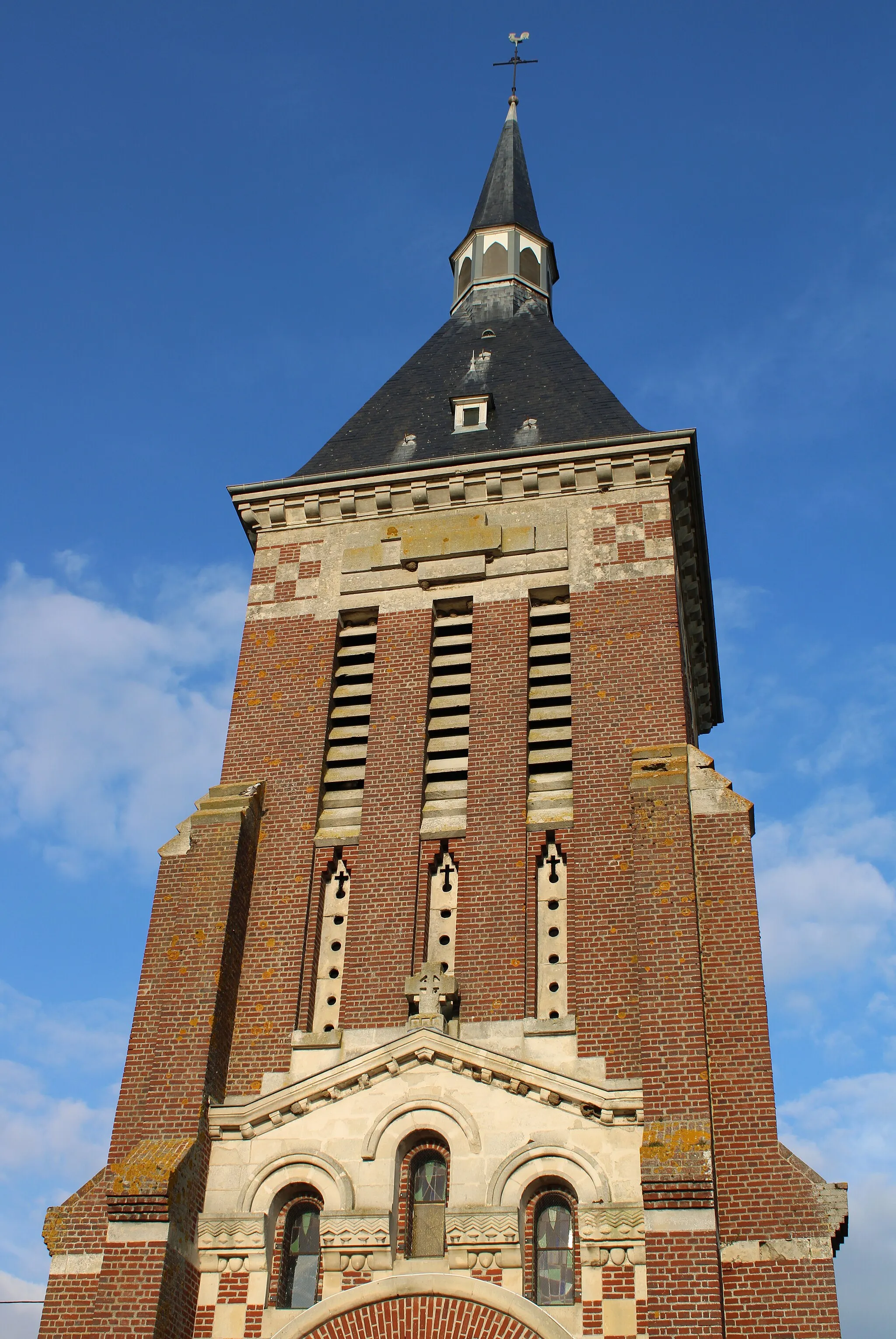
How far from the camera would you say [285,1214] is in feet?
47.8

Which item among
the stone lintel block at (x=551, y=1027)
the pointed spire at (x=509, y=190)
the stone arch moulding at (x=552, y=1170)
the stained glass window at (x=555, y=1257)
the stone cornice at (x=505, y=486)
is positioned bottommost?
the stained glass window at (x=555, y=1257)

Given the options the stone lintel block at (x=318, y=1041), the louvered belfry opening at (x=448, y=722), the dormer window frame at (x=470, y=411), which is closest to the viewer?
the stone lintel block at (x=318, y=1041)

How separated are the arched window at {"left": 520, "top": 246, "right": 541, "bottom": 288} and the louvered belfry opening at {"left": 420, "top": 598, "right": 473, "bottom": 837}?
40.4 ft

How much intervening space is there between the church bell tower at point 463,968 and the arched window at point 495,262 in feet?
29.3

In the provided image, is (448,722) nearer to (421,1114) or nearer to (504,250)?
(421,1114)

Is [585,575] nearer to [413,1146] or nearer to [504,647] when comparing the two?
[504,647]

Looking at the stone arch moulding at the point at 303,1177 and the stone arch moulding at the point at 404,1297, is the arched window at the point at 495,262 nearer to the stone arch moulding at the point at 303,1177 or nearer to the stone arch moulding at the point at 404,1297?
the stone arch moulding at the point at 303,1177

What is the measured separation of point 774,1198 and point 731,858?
12.1 ft

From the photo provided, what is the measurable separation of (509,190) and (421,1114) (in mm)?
23098

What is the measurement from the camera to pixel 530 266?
97.0 feet

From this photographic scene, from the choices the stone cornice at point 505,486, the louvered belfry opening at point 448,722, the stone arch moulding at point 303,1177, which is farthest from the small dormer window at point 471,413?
the stone arch moulding at point 303,1177

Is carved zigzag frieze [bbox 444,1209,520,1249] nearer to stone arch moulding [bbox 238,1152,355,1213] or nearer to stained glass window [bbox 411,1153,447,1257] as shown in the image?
stained glass window [bbox 411,1153,447,1257]

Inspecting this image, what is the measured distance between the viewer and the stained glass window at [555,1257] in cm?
1347

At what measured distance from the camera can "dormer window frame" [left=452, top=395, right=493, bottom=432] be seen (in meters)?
22.2
